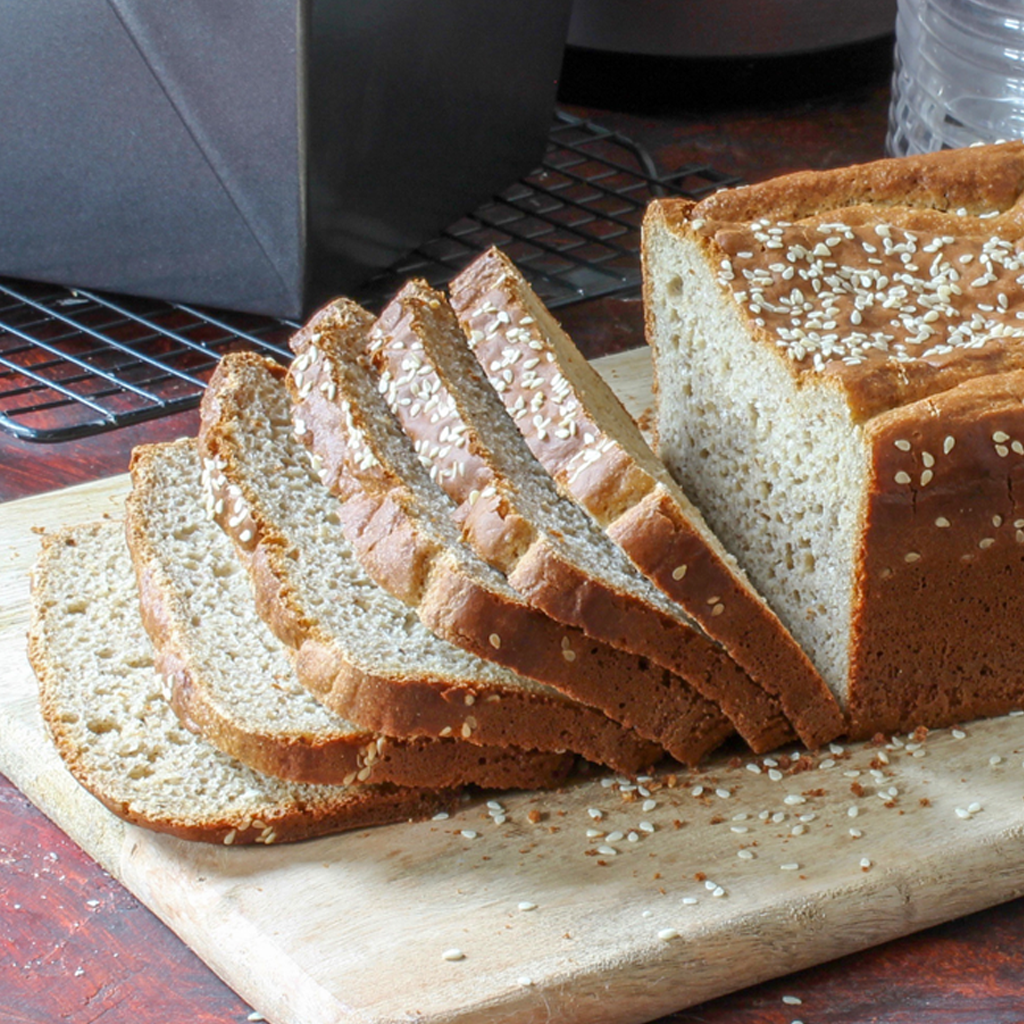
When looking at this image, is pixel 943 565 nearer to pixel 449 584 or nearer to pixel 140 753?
pixel 449 584

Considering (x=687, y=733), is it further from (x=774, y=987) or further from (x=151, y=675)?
(x=151, y=675)

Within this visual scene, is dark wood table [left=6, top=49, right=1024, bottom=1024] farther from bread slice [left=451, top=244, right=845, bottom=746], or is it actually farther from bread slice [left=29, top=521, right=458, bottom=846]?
bread slice [left=451, top=244, right=845, bottom=746]

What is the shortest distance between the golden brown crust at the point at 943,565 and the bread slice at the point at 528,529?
227 mm

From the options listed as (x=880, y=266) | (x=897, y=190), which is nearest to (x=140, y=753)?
(x=880, y=266)

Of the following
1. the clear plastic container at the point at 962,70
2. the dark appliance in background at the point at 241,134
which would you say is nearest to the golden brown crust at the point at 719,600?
the dark appliance in background at the point at 241,134

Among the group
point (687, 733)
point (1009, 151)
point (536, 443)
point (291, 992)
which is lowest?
point (291, 992)

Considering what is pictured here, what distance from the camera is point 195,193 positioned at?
133 inches

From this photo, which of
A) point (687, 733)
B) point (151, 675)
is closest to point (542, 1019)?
point (687, 733)

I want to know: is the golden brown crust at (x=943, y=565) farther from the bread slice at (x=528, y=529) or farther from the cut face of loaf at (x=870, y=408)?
the bread slice at (x=528, y=529)

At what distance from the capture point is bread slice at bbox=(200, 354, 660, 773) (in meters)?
2.39

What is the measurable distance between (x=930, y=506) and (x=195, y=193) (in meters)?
1.79

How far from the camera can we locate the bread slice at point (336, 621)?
2.39 meters

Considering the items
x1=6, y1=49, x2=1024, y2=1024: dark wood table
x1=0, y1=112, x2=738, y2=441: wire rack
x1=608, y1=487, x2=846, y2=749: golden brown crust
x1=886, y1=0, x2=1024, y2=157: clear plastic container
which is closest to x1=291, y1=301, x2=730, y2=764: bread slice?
x1=608, y1=487, x2=846, y2=749: golden brown crust

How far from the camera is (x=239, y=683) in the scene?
2557 mm
